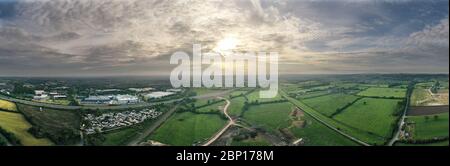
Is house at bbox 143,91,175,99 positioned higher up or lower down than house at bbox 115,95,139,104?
higher up

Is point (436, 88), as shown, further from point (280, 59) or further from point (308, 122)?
point (280, 59)

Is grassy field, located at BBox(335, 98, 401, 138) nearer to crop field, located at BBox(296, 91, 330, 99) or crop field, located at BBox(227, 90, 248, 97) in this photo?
crop field, located at BBox(296, 91, 330, 99)

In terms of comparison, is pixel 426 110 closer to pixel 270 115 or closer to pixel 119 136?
pixel 270 115

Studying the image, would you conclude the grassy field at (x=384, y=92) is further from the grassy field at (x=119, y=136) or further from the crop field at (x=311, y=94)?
the grassy field at (x=119, y=136)

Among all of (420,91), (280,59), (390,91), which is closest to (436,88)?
(420,91)

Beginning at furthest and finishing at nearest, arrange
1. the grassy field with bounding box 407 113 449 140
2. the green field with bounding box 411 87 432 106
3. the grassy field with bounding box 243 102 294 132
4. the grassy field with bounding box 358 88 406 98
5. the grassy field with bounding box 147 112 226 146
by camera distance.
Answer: the grassy field with bounding box 358 88 406 98
the grassy field with bounding box 243 102 294 132
the green field with bounding box 411 87 432 106
the grassy field with bounding box 147 112 226 146
the grassy field with bounding box 407 113 449 140

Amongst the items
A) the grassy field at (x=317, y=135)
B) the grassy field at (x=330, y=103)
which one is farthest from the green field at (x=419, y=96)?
the grassy field at (x=317, y=135)

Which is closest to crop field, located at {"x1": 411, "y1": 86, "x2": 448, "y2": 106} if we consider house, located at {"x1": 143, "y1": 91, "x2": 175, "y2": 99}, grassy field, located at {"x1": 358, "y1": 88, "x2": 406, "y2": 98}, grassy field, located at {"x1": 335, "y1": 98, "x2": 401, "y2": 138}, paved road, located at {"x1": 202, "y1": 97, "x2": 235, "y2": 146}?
grassy field, located at {"x1": 358, "y1": 88, "x2": 406, "y2": 98}
